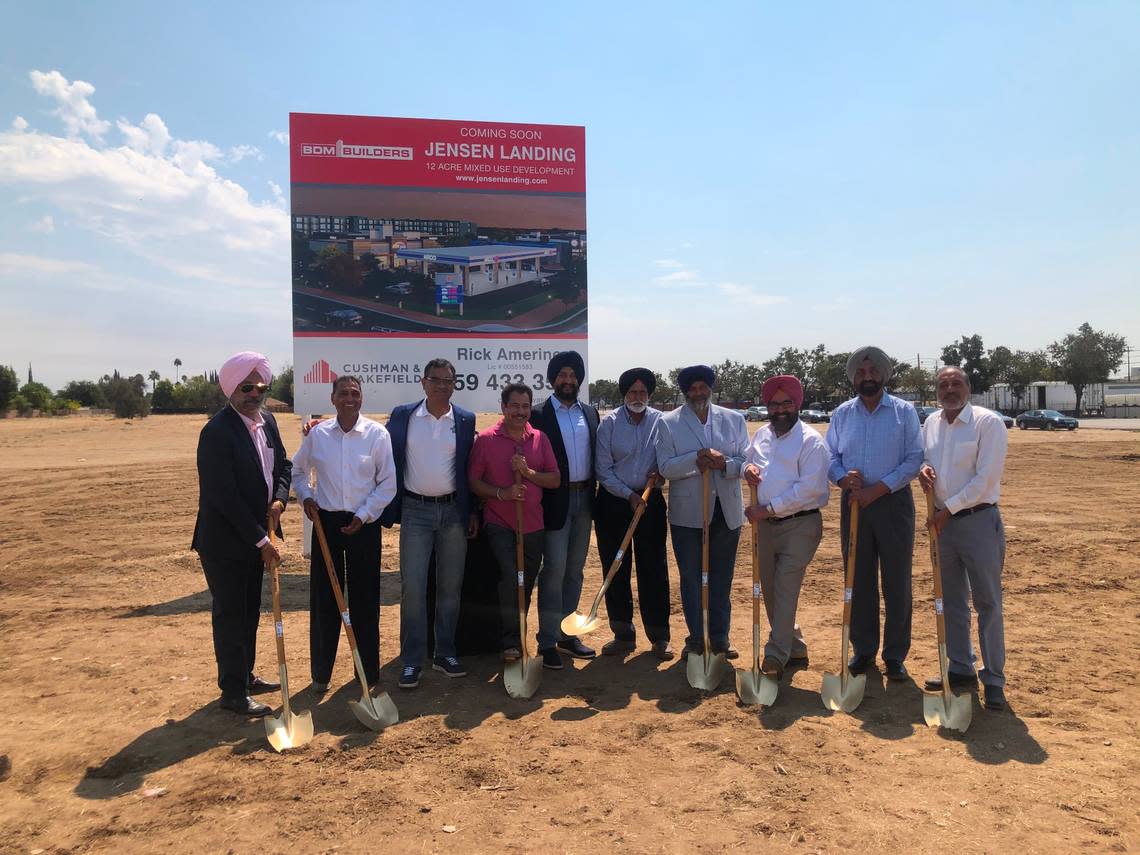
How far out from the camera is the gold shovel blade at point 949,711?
4.03 metres

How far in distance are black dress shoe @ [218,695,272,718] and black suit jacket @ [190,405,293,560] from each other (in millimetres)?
881

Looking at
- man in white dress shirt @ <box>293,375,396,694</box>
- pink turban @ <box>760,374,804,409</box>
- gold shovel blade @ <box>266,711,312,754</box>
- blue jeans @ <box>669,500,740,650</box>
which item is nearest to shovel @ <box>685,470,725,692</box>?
blue jeans @ <box>669,500,740,650</box>

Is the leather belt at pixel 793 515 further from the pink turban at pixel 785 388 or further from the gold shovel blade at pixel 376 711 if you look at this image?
the gold shovel blade at pixel 376 711

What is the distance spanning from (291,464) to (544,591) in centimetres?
195

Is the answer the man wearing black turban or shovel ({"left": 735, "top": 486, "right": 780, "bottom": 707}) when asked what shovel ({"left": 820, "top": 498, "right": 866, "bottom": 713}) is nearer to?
shovel ({"left": 735, "top": 486, "right": 780, "bottom": 707})

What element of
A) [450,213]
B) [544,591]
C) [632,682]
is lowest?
[632,682]

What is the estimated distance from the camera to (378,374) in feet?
26.3

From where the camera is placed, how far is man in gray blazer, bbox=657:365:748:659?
505 cm

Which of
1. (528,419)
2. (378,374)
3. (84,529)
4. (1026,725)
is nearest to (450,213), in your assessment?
(378,374)

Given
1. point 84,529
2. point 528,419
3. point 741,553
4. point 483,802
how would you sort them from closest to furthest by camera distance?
point 483,802, point 528,419, point 741,553, point 84,529

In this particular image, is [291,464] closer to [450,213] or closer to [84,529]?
[450,213]

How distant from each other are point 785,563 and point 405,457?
102 inches

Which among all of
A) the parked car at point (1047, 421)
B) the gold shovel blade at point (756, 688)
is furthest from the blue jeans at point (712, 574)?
the parked car at point (1047, 421)

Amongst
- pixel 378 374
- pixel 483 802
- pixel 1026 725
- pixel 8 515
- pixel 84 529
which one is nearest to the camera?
pixel 483 802
